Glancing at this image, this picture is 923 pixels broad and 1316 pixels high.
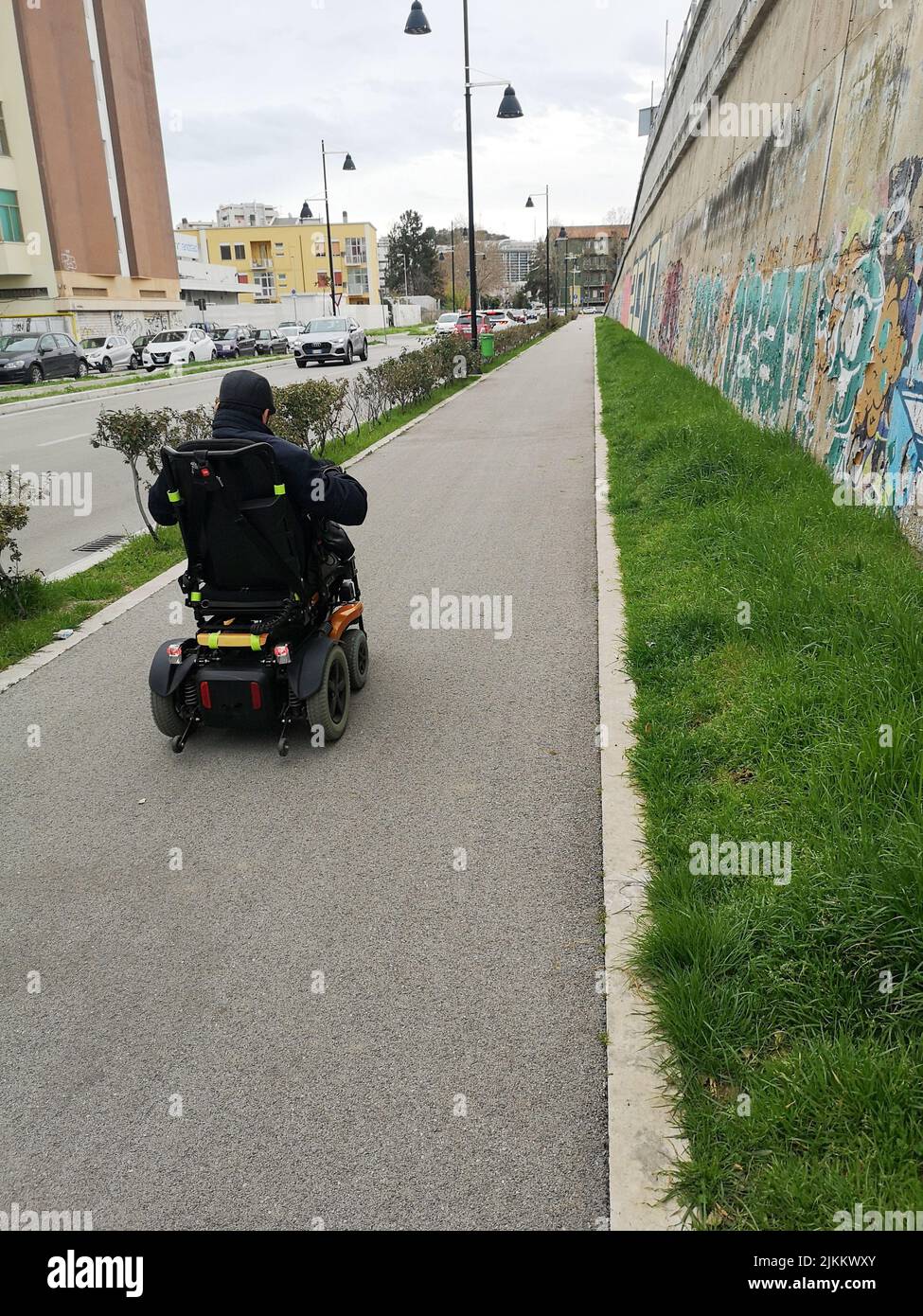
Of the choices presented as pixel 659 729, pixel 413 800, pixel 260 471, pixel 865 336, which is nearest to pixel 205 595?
pixel 260 471

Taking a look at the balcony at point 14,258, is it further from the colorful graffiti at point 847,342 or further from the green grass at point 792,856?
the green grass at point 792,856

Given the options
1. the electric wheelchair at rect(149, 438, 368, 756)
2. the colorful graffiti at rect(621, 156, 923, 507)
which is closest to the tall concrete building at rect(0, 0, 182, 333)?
the colorful graffiti at rect(621, 156, 923, 507)

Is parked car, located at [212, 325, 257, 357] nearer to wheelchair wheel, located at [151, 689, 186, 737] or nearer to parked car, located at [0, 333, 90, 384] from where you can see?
parked car, located at [0, 333, 90, 384]

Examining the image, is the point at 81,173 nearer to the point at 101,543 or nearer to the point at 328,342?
the point at 328,342

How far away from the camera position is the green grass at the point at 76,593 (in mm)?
6578

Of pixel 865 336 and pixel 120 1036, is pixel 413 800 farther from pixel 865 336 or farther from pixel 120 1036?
pixel 865 336

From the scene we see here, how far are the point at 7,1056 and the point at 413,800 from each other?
1908 mm

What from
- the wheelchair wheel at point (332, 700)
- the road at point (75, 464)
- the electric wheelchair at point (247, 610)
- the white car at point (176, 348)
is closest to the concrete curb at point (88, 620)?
the road at point (75, 464)

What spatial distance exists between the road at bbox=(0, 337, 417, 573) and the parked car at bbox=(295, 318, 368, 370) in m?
4.84

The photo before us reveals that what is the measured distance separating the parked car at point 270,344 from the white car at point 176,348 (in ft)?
15.4

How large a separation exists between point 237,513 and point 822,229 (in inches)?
242

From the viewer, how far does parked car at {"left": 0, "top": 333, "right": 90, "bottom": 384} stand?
96.3 feet

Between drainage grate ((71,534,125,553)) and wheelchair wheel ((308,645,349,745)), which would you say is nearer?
wheelchair wheel ((308,645,349,745))
